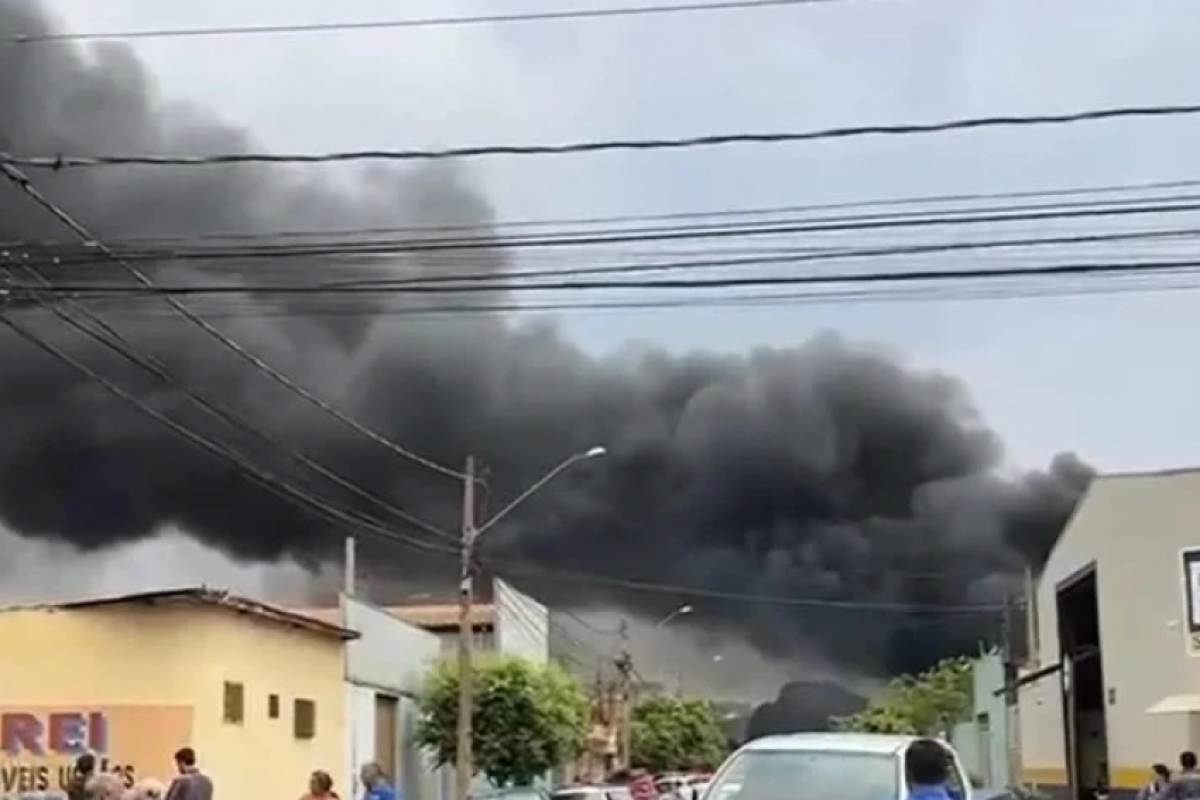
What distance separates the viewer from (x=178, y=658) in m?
28.1

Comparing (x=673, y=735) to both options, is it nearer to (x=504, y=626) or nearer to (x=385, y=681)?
(x=504, y=626)

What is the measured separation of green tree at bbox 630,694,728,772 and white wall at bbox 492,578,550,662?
23.6 meters

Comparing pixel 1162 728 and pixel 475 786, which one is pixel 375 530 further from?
pixel 1162 728

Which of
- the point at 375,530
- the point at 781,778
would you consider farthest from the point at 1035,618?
the point at 781,778

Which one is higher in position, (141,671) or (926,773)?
(141,671)

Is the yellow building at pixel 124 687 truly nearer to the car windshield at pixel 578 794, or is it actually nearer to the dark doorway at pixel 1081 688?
the car windshield at pixel 578 794

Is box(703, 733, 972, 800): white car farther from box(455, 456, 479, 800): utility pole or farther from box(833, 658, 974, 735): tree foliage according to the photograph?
box(833, 658, 974, 735): tree foliage

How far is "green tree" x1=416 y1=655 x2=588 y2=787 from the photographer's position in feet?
139

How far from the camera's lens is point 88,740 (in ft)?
91.1

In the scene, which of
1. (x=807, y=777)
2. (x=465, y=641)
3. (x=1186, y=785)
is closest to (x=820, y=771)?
(x=807, y=777)

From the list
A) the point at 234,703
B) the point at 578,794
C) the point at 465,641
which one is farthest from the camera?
the point at 465,641

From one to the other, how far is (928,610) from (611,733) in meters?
33.1

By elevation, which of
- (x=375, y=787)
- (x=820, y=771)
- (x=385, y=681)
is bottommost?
(x=375, y=787)

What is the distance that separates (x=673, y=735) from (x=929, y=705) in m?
13.1
